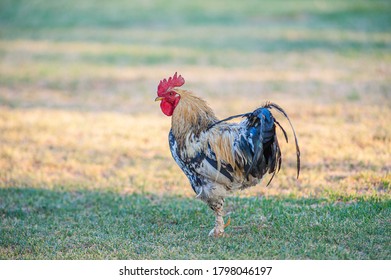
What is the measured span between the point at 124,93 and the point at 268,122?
10117mm

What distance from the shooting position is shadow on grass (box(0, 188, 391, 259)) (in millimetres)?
6293

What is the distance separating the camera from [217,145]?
6328 mm

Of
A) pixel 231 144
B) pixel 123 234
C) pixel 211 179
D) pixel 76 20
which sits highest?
pixel 76 20

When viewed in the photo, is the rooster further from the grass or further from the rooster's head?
the grass

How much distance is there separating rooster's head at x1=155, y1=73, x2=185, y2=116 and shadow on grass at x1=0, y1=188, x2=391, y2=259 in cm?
153

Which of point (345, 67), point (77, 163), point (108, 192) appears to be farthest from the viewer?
point (345, 67)

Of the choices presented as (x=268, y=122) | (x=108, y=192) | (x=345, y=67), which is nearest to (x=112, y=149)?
(x=108, y=192)

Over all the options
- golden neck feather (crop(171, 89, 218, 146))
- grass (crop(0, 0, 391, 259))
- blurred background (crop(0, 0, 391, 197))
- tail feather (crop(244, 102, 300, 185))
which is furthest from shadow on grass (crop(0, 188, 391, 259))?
golden neck feather (crop(171, 89, 218, 146))

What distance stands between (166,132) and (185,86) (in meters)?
4.09

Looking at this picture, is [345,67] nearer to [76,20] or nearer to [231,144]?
[231,144]

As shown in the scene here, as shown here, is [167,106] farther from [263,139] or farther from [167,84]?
[263,139]

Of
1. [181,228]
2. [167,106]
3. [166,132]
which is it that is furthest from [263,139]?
[166,132]

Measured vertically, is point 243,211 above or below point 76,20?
below

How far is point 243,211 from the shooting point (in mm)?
7605
